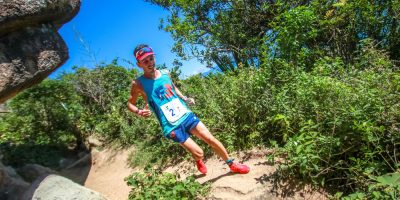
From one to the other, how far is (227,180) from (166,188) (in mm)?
727

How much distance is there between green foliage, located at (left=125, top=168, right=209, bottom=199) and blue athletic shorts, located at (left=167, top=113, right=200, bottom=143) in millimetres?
506

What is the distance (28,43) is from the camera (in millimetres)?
5070

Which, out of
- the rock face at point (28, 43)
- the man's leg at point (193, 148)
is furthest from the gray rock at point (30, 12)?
the man's leg at point (193, 148)

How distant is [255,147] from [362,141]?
4.87ft

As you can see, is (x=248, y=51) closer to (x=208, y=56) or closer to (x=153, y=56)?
(x=208, y=56)

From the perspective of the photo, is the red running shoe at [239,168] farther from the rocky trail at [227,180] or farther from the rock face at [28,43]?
the rock face at [28,43]

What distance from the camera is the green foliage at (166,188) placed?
363 centimetres

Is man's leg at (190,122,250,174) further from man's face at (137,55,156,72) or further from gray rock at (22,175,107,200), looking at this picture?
gray rock at (22,175,107,200)

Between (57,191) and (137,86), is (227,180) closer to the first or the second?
(137,86)

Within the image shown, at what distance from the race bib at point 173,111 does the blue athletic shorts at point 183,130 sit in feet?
0.32

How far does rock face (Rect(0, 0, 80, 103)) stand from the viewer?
4.67m

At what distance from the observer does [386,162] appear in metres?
3.23

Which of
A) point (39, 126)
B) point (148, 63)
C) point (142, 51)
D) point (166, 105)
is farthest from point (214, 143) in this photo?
point (39, 126)

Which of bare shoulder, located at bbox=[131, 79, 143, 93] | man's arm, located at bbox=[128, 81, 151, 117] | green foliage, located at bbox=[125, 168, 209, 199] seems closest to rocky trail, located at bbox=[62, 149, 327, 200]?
green foliage, located at bbox=[125, 168, 209, 199]
